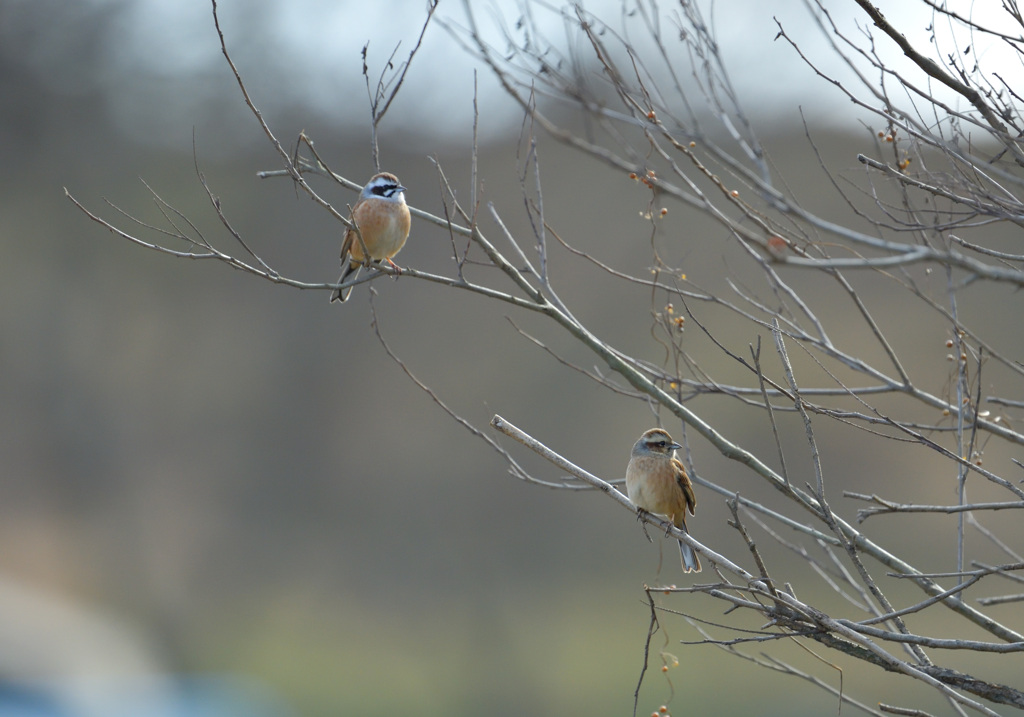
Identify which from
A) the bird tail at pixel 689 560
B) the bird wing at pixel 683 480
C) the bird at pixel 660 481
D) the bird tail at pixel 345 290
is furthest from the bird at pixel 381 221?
the bird tail at pixel 689 560

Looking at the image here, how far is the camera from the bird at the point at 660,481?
183 inches

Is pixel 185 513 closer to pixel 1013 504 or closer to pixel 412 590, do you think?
pixel 412 590

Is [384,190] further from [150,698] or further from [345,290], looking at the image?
[150,698]

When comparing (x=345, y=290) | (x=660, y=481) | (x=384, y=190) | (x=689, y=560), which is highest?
(x=384, y=190)

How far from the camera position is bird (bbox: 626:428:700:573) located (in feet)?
15.2

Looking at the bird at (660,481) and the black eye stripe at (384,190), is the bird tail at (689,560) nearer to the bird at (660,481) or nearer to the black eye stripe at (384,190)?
the bird at (660,481)

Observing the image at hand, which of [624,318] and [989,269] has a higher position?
[624,318]

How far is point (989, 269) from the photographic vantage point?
179cm

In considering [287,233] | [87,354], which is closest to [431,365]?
[287,233]

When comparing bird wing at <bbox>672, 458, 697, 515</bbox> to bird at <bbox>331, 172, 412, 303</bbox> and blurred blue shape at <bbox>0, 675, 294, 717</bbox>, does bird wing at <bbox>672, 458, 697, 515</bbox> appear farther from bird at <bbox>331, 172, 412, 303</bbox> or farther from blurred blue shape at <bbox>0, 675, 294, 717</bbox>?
blurred blue shape at <bbox>0, 675, 294, 717</bbox>

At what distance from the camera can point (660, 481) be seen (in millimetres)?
4648

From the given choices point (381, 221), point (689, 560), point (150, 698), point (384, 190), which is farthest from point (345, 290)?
point (150, 698)

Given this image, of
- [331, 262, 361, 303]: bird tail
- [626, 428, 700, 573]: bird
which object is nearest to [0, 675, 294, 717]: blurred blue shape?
[331, 262, 361, 303]: bird tail

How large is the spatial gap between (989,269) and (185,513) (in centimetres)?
1524
